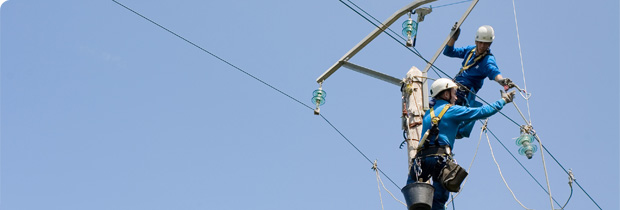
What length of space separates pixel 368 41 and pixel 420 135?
4.76 feet

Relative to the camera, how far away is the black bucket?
22.2ft

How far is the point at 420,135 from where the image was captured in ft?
26.1

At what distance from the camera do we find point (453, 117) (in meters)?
7.15

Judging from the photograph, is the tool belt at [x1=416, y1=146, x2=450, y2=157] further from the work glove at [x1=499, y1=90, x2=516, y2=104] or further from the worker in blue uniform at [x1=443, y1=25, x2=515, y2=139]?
the worker in blue uniform at [x1=443, y1=25, x2=515, y2=139]

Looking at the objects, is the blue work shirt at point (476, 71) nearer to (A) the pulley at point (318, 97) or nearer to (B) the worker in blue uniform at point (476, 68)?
(B) the worker in blue uniform at point (476, 68)

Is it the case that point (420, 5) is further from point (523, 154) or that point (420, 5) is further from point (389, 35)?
point (523, 154)

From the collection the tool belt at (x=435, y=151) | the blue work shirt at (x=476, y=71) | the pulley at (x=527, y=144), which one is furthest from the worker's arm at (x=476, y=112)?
the blue work shirt at (x=476, y=71)

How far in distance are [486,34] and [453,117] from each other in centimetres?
171

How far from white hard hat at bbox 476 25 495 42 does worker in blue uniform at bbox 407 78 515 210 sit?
136 centimetres

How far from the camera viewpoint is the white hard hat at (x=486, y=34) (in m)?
8.55

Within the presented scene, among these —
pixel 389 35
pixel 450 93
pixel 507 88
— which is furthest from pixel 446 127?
pixel 389 35

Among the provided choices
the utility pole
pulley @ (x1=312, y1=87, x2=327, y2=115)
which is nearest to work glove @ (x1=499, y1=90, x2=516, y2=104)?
the utility pole

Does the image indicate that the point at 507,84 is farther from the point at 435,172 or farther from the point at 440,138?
the point at 435,172

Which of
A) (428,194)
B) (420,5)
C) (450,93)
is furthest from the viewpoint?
(420,5)
